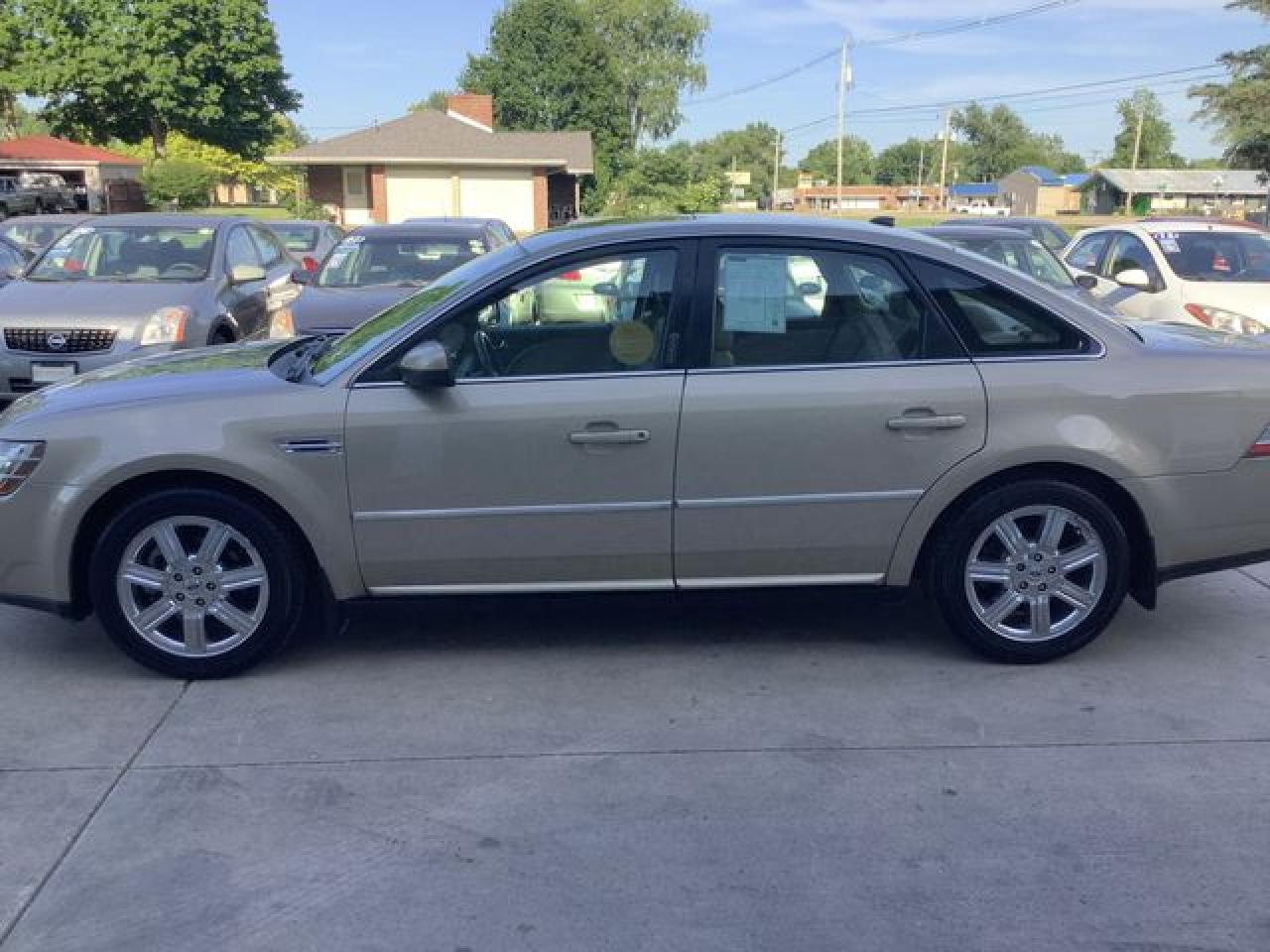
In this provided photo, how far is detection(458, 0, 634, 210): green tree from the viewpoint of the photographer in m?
65.2

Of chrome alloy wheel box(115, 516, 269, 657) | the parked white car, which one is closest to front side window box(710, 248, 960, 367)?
chrome alloy wheel box(115, 516, 269, 657)

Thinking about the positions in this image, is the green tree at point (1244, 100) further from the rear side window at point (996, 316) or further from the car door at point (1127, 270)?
the rear side window at point (996, 316)

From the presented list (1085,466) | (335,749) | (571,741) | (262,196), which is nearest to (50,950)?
(335,749)

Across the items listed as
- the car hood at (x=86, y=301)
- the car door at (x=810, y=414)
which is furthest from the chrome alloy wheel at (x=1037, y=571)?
the car hood at (x=86, y=301)

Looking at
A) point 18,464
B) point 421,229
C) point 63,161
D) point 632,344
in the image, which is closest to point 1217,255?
point 421,229

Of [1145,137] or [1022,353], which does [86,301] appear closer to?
[1022,353]

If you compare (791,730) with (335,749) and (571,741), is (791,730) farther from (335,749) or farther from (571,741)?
(335,749)

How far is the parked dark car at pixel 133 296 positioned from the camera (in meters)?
8.93

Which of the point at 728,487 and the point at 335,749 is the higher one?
the point at 728,487

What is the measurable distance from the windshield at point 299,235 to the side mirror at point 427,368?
14.9 meters

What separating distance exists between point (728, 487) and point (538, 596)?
33.0 inches

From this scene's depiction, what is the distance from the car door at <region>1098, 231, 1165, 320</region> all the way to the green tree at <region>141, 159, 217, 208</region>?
39537mm

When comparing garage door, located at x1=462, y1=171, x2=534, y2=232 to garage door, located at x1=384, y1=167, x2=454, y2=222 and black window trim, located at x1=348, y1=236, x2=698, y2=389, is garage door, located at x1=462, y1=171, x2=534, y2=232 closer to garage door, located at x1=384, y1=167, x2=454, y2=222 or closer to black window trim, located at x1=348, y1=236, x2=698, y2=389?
garage door, located at x1=384, y1=167, x2=454, y2=222

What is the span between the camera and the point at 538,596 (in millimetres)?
4594
